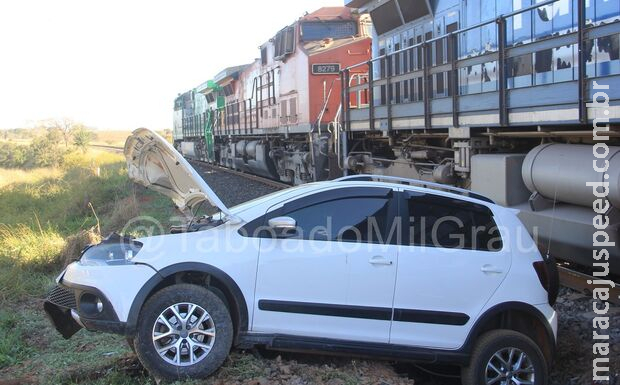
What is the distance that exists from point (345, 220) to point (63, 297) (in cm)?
223

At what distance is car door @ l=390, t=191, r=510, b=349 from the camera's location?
4.02 metres

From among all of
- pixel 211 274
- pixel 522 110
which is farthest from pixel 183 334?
pixel 522 110

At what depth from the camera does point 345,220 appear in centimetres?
419

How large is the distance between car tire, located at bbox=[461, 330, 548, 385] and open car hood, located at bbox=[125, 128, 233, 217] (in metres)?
2.45

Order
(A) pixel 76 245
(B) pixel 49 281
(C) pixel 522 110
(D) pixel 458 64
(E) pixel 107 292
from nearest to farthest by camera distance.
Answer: (E) pixel 107 292 → (C) pixel 522 110 → (D) pixel 458 64 → (B) pixel 49 281 → (A) pixel 76 245

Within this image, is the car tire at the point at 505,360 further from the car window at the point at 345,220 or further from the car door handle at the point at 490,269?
the car window at the point at 345,220

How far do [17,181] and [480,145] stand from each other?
25.4 m

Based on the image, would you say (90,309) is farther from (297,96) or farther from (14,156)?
(14,156)

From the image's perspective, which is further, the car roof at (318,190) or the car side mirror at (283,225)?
the car roof at (318,190)

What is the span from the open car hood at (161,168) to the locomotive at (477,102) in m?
3.79

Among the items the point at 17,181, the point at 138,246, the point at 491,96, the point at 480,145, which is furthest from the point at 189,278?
the point at 17,181

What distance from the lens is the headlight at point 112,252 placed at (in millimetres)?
4059

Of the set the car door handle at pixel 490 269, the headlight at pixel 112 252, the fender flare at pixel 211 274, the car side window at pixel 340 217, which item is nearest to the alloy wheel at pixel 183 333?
the fender flare at pixel 211 274

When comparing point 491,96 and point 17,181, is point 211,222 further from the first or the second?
point 17,181
